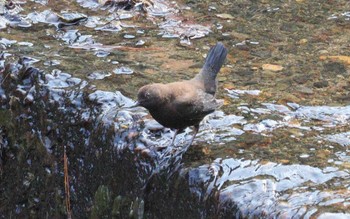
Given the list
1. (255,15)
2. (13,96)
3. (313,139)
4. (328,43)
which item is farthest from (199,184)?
(255,15)

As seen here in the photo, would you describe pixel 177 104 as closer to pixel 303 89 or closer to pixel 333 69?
pixel 303 89

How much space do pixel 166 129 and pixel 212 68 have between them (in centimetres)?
45

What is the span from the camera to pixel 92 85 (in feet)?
14.3

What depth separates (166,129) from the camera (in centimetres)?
396

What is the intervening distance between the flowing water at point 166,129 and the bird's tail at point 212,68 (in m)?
0.18

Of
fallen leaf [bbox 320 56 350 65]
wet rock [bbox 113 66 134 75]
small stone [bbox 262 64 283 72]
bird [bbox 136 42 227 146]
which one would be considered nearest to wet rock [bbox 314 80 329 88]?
small stone [bbox 262 64 283 72]

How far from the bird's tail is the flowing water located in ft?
0.59

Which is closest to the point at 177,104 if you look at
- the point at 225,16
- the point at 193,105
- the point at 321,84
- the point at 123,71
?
the point at 193,105

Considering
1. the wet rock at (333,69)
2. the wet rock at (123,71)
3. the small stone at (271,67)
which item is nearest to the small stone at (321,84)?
the wet rock at (333,69)

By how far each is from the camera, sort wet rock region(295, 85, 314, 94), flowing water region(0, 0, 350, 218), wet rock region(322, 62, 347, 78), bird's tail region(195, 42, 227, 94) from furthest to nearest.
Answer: wet rock region(322, 62, 347, 78) → wet rock region(295, 85, 314, 94) → bird's tail region(195, 42, 227, 94) → flowing water region(0, 0, 350, 218)

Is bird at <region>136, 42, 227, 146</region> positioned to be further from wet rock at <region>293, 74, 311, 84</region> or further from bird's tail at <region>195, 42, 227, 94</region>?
wet rock at <region>293, 74, 311, 84</region>

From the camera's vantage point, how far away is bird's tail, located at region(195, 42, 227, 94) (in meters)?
4.02

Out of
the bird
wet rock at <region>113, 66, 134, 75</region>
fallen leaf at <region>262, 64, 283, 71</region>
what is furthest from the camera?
fallen leaf at <region>262, 64, 283, 71</region>

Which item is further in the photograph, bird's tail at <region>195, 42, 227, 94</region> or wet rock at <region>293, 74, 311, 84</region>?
wet rock at <region>293, 74, 311, 84</region>
